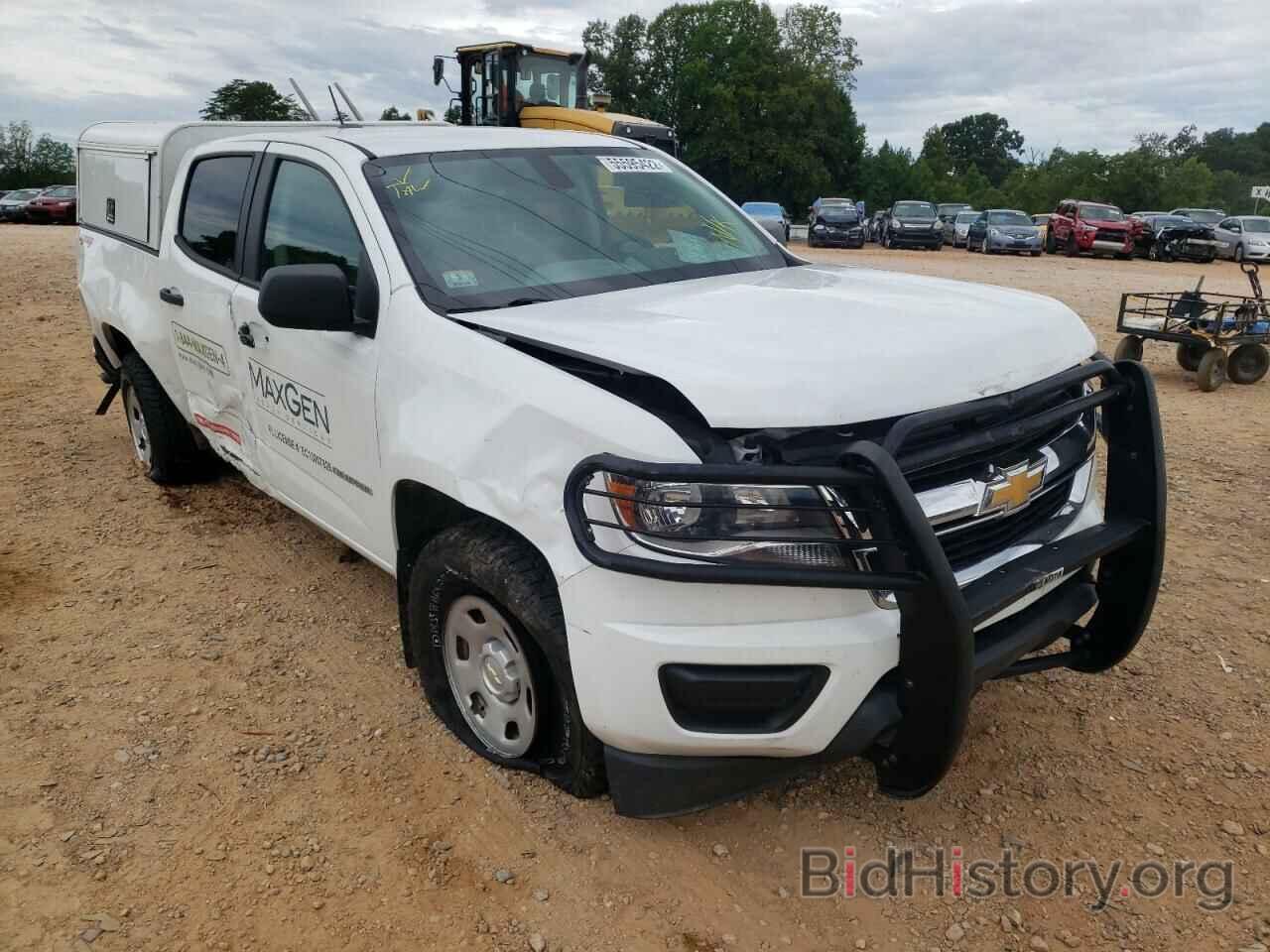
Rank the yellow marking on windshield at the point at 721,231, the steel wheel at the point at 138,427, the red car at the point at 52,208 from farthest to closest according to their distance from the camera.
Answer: the red car at the point at 52,208 → the steel wheel at the point at 138,427 → the yellow marking on windshield at the point at 721,231

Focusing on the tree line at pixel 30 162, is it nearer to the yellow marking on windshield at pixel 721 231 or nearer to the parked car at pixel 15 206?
the parked car at pixel 15 206

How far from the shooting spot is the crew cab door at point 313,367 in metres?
3.14

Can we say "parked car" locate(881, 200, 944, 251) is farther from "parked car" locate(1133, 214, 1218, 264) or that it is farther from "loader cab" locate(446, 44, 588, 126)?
"loader cab" locate(446, 44, 588, 126)

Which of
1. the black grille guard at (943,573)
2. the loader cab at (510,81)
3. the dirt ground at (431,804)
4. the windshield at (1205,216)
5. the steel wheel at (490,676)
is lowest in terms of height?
the dirt ground at (431,804)

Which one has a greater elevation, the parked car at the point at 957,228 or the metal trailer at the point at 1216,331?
the parked car at the point at 957,228

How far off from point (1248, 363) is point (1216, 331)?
63 centimetres

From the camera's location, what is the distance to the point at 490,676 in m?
2.88

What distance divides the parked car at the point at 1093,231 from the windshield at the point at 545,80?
16.7 meters

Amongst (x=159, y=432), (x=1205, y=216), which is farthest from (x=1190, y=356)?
(x=1205, y=216)

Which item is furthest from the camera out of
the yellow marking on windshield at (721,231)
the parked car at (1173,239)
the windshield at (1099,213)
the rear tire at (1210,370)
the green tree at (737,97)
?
the green tree at (737,97)

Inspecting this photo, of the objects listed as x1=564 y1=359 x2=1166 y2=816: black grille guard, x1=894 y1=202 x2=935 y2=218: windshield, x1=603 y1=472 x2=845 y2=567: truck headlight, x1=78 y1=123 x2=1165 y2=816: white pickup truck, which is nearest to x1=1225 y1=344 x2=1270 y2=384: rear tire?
x1=78 y1=123 x2=1165 y2=816: white pickup truck

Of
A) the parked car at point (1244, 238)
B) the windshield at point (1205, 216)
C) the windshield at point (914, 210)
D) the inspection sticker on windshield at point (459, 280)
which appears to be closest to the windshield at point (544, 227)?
the inspection sticker on windshield at point (459, 280)

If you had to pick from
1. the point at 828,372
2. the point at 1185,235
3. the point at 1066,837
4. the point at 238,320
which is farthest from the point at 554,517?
the point at 1185,235

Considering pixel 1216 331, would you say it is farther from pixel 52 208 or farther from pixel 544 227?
pixel 52 208
